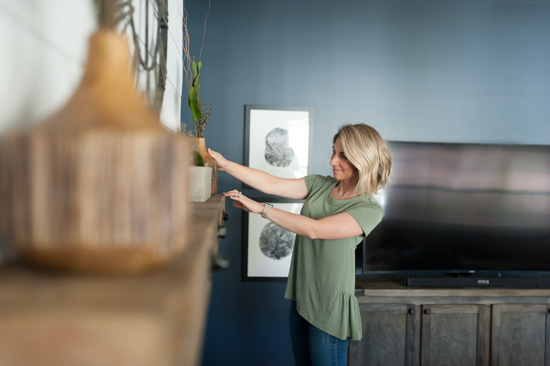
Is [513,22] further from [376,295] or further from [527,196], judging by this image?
[376,295]

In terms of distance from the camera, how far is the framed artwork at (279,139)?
2750 millimetres

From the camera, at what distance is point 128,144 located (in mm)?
309

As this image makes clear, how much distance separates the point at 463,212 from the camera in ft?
8.82

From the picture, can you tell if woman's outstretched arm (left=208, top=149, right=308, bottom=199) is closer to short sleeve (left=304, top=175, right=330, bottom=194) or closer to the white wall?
short sleeve (left=304, top=175, right=330, bottom=194)

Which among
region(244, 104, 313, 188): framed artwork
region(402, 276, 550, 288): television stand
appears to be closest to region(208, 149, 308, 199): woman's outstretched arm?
region(244, 104, 313, 188): framed artwork

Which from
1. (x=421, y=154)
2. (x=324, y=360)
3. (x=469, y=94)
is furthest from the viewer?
(x=469, y=94)

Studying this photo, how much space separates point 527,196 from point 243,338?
209cm

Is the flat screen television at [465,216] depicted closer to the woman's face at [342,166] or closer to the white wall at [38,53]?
the woman's face at [342,166]

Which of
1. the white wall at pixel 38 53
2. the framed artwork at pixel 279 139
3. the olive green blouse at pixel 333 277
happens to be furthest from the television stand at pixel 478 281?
the white wall at pixel 38 53

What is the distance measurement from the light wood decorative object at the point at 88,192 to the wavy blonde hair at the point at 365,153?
5.37 feet

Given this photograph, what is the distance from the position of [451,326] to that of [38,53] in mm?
2566

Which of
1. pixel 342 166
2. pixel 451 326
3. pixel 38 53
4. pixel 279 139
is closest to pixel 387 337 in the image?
pixel 451 326

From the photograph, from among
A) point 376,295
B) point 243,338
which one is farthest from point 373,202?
point 243,338

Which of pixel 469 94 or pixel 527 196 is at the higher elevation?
pixel 469 94
